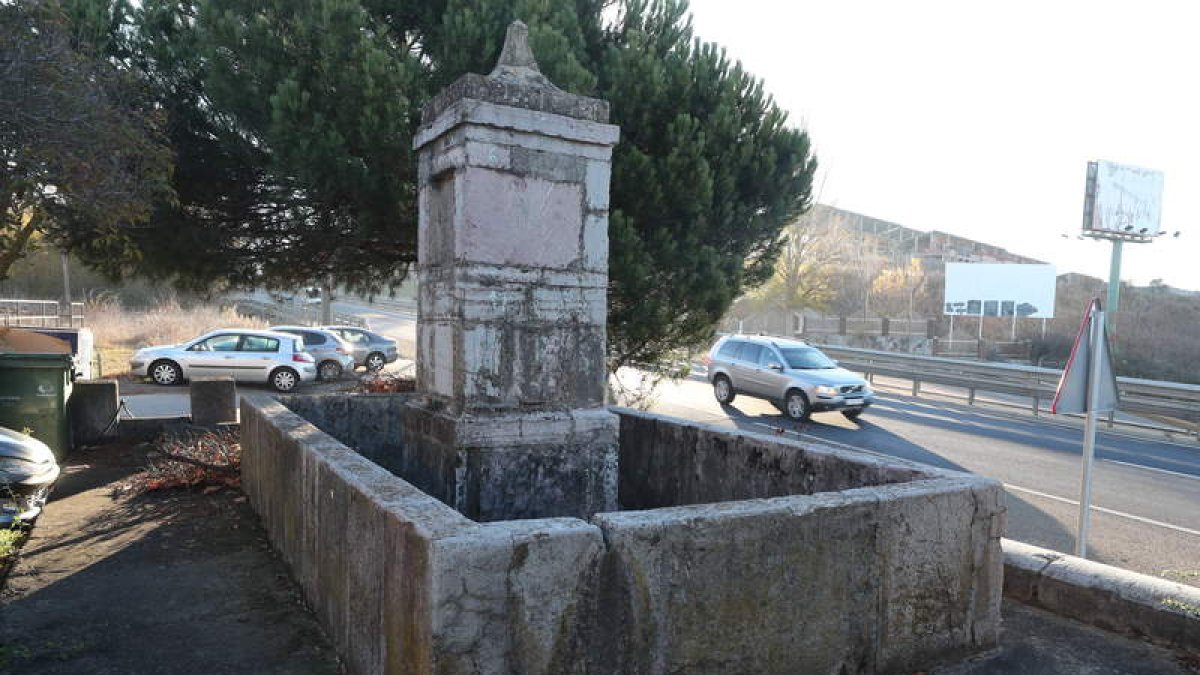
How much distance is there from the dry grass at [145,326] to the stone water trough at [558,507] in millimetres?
19020

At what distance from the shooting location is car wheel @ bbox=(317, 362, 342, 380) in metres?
19.7

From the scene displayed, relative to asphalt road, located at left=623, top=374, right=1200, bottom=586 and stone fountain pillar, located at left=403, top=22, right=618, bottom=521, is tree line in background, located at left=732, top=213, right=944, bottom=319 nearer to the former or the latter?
asphalt road, located at left=623, top=374, right=1200, bottom=586

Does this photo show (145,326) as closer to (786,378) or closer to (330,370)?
(330,370)

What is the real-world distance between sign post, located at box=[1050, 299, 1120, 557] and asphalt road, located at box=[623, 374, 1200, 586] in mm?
2014

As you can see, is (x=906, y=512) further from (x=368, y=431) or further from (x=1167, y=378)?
(x=1167, y=378)

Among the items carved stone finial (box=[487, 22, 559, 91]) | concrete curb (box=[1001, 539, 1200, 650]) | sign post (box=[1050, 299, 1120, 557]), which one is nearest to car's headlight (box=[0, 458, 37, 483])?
carved stone finial (box=[487, 22, 559, 91])

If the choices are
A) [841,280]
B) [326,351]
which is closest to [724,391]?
[326,351]

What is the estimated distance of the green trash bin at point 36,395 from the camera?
26.6ft

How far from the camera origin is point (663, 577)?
295 cm

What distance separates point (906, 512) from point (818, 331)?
1387 inches

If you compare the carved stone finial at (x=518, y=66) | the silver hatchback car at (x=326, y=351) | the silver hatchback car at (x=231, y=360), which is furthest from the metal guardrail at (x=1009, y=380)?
the silver hatchback car at (x=231, y=360)

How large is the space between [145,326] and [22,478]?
22.6 m

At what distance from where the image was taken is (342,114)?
8.28m

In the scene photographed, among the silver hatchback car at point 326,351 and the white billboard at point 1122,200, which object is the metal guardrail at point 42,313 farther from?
the white billboard at point 1122,200
